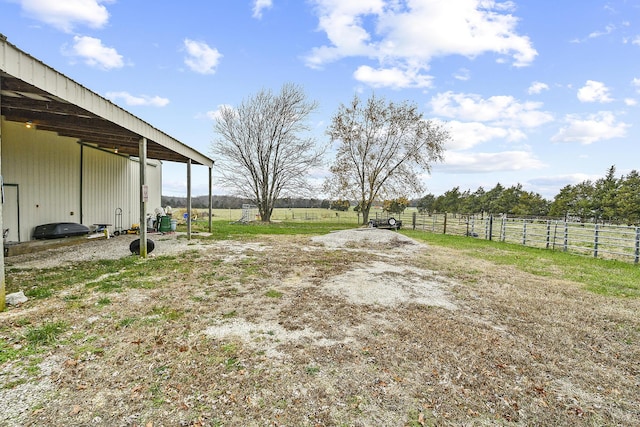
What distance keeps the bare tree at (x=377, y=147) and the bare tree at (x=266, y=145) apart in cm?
240

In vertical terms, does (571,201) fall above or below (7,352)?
above

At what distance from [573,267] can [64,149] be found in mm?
15398

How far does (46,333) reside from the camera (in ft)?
9.96

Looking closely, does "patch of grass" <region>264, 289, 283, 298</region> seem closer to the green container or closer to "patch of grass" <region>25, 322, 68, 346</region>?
"patch of grass" <region>25, 322, 68, 346</region>

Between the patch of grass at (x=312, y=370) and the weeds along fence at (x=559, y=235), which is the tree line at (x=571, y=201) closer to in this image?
the weeds along fence at (x=559, y=235)

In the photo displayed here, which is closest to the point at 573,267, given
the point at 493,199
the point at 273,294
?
the point at 273,294

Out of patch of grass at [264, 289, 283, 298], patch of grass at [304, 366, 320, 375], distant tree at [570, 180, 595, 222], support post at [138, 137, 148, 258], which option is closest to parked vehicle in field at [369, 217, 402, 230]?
support post at [138, 137, 148, 258]

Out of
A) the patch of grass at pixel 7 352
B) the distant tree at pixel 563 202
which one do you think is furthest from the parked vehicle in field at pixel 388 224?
the distant tree at pixel 563 202

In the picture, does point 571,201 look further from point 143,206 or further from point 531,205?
point 143,206

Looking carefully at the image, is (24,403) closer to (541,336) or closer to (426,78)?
(541,336)

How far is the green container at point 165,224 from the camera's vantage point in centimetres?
1182

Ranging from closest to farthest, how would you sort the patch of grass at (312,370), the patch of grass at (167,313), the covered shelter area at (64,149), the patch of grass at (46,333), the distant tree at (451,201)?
the patch of grass at (312,370) → the patch of grass at (46,333) → the patch of grass at (167,313) → the covered shelter area at (64,149) → the distant tree at (451,201)

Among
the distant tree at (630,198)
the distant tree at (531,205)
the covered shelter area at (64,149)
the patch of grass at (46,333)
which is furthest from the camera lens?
the distant tree at (531,205)

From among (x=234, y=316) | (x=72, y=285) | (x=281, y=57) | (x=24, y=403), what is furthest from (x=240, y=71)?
(x=24, y=403)
